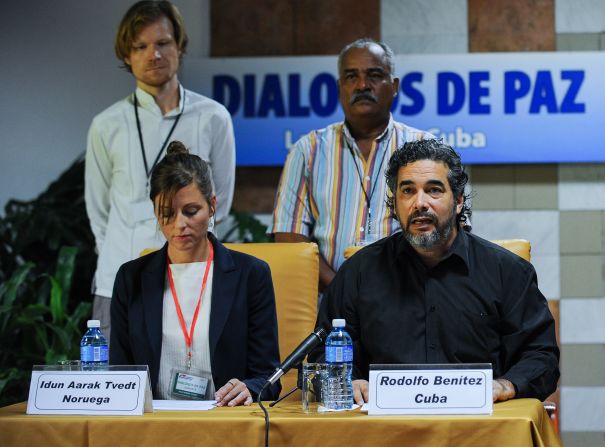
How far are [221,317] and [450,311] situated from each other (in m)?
0.67

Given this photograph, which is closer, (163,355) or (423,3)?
(163,355)

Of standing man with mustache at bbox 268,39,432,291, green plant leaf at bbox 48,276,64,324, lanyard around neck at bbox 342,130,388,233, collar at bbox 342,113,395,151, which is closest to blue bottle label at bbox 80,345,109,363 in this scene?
standing man with mustache at bbox 268,39,432,291

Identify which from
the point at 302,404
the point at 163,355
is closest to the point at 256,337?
the point at 163,355

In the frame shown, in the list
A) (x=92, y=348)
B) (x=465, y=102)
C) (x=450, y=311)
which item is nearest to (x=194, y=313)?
(x=92, y=348)

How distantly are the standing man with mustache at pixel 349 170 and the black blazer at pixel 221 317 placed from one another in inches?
26.2

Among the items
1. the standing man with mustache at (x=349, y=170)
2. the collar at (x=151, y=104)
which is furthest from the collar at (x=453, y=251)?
the collar at (x=151, y=104)

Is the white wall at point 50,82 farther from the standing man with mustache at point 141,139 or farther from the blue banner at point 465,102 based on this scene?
the standing man with mustache at point 141,139

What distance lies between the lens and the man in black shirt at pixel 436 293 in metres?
2.73

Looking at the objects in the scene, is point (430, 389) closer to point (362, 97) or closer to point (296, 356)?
point (296, 356)

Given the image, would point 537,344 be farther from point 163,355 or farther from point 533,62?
point 533,62

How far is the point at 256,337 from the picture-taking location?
2998 millimetres

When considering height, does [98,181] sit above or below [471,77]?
below

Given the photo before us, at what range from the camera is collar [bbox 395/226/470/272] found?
9.20 feet

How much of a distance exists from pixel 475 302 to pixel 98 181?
1.87 metres
